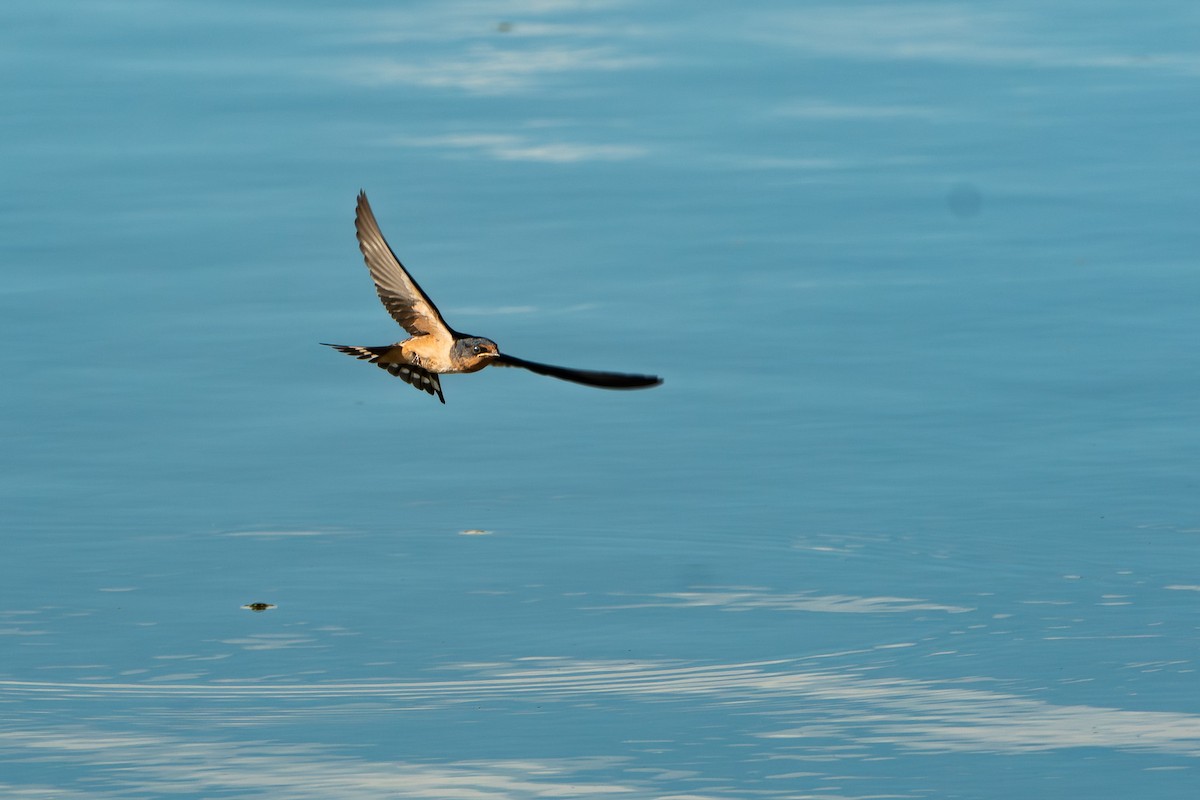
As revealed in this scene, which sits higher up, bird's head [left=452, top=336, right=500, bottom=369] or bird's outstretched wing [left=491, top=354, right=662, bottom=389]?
bird's head [left=452, top=336, right=500, bottom=369]

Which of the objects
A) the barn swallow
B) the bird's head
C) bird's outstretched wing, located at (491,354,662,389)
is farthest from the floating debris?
bird's outstretched wing, located at (491,354,662,389)

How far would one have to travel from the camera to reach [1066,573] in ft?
48.6

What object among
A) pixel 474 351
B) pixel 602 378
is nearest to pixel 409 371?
pixel 474 351

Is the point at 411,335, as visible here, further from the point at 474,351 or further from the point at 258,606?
the point at 258,606

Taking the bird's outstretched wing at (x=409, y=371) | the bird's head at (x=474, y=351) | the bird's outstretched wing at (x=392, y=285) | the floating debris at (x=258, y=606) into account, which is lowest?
the bird's head at (x=474, y=351)

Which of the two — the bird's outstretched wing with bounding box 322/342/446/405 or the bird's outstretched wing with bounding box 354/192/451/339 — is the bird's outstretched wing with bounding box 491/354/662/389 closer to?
the bird's outstretched wing with bounding box 354/192/451/339

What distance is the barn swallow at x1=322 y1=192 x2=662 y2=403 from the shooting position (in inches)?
416

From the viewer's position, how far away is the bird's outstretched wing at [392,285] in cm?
1084

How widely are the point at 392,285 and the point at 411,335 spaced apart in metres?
0.24

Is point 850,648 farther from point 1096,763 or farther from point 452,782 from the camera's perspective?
point 452,782

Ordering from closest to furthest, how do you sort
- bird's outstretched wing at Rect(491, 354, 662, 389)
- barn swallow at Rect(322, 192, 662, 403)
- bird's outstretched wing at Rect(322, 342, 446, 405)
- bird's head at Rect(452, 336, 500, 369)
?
bird's outstretched wing at Rect(491, 354, 662, 389), bird's head at Rect(452, 336, 500, 369), barn swallow at Rect(322, 192, 662, 403), bird's outstretched wing at Rect(322, 342, 446, 405)

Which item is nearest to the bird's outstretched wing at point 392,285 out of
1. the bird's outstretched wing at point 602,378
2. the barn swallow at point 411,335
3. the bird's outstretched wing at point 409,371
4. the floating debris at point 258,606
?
the barn swallow at point 411,335

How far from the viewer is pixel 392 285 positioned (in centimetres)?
1102

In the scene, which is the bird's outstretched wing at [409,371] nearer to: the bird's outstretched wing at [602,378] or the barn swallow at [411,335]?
the barn swallow at [411,335]
